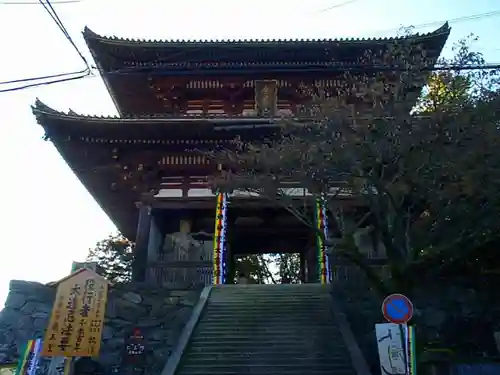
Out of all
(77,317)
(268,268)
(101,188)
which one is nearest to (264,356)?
(77,317)

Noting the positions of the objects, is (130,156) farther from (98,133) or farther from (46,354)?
(46,354)

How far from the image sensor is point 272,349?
28.0 feet

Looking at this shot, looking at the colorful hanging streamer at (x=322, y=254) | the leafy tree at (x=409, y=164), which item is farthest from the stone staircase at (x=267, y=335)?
the leafy tree at (x=409, y=164)

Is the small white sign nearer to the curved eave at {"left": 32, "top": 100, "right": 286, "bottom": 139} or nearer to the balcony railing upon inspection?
the balcony railing

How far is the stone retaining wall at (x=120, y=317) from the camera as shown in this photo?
10.3m

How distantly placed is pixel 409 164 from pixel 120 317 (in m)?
7.03

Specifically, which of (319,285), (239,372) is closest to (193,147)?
(319,285)

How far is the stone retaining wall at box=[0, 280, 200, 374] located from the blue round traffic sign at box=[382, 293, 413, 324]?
18.7 ft

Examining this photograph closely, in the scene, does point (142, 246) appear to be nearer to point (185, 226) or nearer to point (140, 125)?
point (185, 226)

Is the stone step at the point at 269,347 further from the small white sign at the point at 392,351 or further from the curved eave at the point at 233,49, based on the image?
the curved eave at the point at 233,49

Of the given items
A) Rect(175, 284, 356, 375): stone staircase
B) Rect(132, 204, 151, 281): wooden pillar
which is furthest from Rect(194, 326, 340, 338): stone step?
Rect(132, 204, 151, 281): wooden pillar

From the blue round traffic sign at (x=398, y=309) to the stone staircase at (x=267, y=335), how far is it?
1886mm

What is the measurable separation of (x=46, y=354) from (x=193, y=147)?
642 centimetres

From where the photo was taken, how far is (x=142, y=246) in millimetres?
12836
